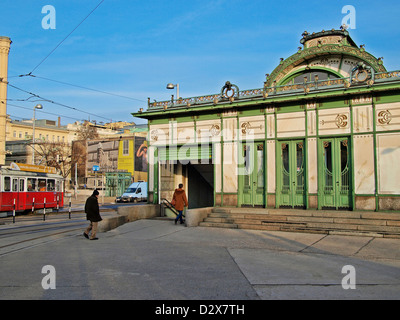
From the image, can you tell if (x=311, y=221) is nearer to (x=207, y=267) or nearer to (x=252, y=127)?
(x=252, y=127)

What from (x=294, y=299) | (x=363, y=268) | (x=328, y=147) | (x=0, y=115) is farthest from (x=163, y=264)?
(x=0, y=115)

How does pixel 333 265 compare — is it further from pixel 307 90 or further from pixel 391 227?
pixel 307 90

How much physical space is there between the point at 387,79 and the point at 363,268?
29.3 feet

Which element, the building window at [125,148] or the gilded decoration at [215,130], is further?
the building window at [125,148]

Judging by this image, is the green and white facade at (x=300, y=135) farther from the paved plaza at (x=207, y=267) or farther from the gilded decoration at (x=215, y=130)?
the paved plaza at (x=207, y=267)

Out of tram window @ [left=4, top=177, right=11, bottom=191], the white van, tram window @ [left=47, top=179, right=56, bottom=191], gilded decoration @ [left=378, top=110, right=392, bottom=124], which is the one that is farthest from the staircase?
the white van

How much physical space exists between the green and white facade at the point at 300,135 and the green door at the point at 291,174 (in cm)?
4

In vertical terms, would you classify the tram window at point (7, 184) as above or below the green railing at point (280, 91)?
below

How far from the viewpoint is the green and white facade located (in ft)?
48.8

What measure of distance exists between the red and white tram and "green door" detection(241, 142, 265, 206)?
11.7 meters

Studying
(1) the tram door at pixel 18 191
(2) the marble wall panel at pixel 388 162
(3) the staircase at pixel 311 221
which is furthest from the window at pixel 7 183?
(2) the marble wall panel at pixel 388 162

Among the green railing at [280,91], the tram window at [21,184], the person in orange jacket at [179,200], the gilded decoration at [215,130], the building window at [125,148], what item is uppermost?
the building window at [125,148]

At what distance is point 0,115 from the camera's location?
5100cm

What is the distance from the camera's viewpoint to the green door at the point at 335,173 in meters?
15.5
